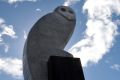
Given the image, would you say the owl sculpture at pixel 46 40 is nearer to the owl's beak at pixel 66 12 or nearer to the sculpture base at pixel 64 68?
the owl's beak at pixel 66 12

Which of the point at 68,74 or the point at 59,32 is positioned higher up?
the point at 59,32

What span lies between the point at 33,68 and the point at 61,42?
1818 mm

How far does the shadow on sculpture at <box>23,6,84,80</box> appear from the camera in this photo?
9.51 metres

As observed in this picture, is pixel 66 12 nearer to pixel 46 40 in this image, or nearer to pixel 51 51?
pixel 46 40

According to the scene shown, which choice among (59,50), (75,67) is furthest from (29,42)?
(75,67)

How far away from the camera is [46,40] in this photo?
10688 millimetres

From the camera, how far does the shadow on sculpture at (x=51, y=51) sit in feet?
31.2

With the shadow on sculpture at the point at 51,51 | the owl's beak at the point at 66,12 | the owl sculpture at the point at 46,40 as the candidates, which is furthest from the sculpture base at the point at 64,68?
the owl's beak at the point at 66,12

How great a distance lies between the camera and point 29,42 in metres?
10.5

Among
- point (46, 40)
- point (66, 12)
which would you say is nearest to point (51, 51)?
point (46, 40)

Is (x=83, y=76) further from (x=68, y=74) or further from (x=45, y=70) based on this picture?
(x=45, y=70)

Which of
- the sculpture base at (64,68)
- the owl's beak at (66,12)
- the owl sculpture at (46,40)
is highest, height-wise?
the owl's beak at (66,12)

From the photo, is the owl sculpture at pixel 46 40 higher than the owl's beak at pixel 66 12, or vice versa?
the owl's beak at pixel 66 12

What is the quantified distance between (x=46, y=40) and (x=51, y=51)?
62cm
